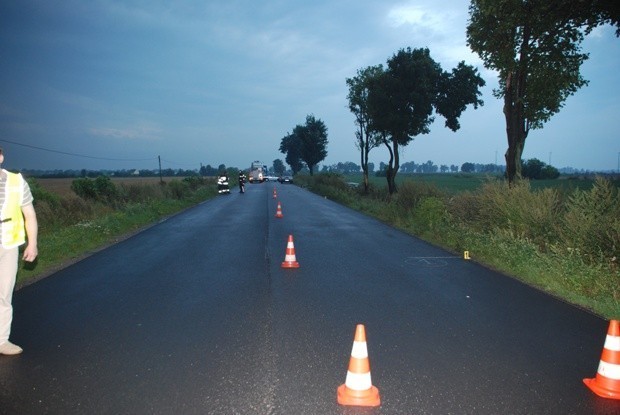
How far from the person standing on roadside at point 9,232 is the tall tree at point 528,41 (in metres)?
12.0

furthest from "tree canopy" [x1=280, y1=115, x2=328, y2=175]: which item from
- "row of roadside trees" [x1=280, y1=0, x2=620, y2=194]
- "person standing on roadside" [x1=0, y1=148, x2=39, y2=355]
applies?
"person standing on roadside" [x1=0, y1=148, x2=39, y2=355]

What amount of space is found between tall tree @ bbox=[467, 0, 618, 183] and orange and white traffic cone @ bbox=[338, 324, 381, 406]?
11364mm

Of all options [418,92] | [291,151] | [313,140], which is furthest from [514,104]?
[291,151]

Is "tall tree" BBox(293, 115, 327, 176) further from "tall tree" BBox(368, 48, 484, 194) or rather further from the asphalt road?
the asphalt road

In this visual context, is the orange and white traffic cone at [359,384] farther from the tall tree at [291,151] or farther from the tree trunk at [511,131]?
the tall tree at [291,151]

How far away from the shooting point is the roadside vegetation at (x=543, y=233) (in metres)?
7.60

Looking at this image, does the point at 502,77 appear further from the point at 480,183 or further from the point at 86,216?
the point at 86,216

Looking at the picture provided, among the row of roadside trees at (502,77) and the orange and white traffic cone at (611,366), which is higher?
the row of roadside trees at (502,77)

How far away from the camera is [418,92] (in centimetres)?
2886

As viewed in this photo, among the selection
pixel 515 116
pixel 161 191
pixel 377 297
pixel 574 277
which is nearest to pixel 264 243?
pixel 377 297

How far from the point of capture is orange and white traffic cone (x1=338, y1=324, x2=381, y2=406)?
3660 mm

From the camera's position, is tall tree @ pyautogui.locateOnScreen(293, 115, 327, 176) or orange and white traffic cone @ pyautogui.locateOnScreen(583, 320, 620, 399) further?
tall tree @ pyautogui.locateOnScreen(293, 115, 327, 176)

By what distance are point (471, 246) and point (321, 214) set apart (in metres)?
11.2

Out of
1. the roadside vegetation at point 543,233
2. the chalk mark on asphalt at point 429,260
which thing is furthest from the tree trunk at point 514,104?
the chalk mark on asphalt at point 429,260
